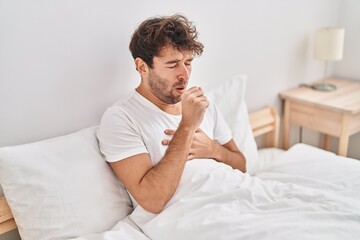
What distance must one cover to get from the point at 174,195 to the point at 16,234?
0.59m

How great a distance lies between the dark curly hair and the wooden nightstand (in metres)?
0.93

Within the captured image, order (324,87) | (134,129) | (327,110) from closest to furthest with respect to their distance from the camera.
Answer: (134,129), (327,110), (324,87)

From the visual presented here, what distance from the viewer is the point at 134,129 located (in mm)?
1269

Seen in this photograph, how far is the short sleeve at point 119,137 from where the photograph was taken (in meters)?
1.22

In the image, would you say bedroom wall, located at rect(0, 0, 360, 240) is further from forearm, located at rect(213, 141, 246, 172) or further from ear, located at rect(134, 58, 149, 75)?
forearm, located at rect(213, 141, 246, 172)

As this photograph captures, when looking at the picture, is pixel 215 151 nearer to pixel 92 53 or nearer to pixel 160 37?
pixel 160 37

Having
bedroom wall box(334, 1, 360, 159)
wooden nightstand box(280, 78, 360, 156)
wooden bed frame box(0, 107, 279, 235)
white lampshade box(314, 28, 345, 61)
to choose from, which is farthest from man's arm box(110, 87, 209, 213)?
bedroom wall box(334, 1, 360, 159)

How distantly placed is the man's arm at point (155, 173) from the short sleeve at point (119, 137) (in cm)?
2

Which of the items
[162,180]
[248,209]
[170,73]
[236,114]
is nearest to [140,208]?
[162,180]

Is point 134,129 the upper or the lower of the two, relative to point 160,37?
lower

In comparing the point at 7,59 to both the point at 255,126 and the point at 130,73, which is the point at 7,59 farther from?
the point at 255,126

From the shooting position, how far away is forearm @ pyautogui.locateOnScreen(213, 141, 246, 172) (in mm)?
1452

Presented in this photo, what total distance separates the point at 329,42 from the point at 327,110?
370 mm

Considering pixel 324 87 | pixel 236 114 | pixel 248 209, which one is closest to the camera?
pixel 248 209
